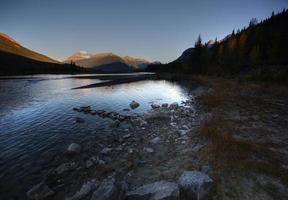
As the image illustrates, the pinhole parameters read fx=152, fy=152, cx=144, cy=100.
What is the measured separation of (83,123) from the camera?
1653 cm

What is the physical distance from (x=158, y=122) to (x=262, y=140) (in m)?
8.57

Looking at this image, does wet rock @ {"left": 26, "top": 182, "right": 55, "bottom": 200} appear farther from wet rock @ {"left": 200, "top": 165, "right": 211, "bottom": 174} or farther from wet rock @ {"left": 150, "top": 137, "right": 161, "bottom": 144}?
wet rock @ {"left": 200, "top": 165, "right": 211, "bottom": 174}

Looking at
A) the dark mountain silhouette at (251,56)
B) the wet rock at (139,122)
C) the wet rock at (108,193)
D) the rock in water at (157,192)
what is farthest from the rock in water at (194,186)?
the dark mountain silhouette at (251,56)

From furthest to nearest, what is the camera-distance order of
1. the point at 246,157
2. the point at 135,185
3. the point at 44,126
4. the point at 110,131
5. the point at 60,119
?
the point at 60,119
the point at 44,126
the point at 110,131
the point at 246,157
the point at 135,185

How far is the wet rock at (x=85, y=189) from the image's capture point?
6.55 meters

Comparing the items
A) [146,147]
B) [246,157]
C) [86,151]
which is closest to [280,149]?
[246,157]

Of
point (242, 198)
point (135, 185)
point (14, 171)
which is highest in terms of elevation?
point (242, 198)

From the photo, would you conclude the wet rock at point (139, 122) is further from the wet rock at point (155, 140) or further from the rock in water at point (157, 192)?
the rock in water at point (157, 192)

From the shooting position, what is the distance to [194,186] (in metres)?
5.56

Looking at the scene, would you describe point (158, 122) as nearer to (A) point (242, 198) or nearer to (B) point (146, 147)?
(B) point (146, 147)

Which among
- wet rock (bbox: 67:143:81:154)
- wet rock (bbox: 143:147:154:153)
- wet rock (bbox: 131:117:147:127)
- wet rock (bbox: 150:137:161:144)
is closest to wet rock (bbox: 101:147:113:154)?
wet rock (bbox: 67:143:81:154)

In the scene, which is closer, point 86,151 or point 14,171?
point 14,171

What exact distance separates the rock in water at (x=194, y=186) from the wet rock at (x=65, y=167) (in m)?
6.34

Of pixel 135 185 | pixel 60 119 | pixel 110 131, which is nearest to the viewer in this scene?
pixel 135 185
